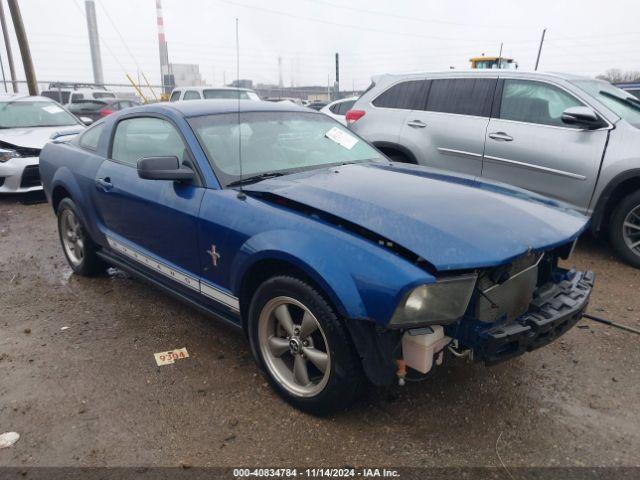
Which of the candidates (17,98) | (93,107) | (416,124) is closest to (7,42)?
(93,107)

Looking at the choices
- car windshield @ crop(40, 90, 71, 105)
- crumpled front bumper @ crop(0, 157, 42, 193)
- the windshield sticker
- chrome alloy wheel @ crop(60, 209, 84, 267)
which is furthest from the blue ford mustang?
car windshield @ crop(40, 90, 71, 105)

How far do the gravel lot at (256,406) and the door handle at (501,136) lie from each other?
1930mm

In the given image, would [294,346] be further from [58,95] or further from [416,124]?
[58,95]

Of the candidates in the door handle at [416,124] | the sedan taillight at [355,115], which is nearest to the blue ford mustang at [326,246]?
the door handle at [416,124]

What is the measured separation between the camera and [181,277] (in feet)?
10.1

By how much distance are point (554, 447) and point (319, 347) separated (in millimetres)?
1197

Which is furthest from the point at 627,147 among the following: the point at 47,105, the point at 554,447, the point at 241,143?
the point at 47,105

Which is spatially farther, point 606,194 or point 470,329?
point 606,194

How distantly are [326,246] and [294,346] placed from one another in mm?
604

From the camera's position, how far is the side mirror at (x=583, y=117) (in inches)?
169

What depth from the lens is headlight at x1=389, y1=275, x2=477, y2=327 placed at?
1.99 m

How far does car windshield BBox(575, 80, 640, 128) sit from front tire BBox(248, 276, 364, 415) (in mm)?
3823

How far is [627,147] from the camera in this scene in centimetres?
425

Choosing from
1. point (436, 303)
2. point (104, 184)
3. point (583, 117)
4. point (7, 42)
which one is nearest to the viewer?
point (436, 303)
